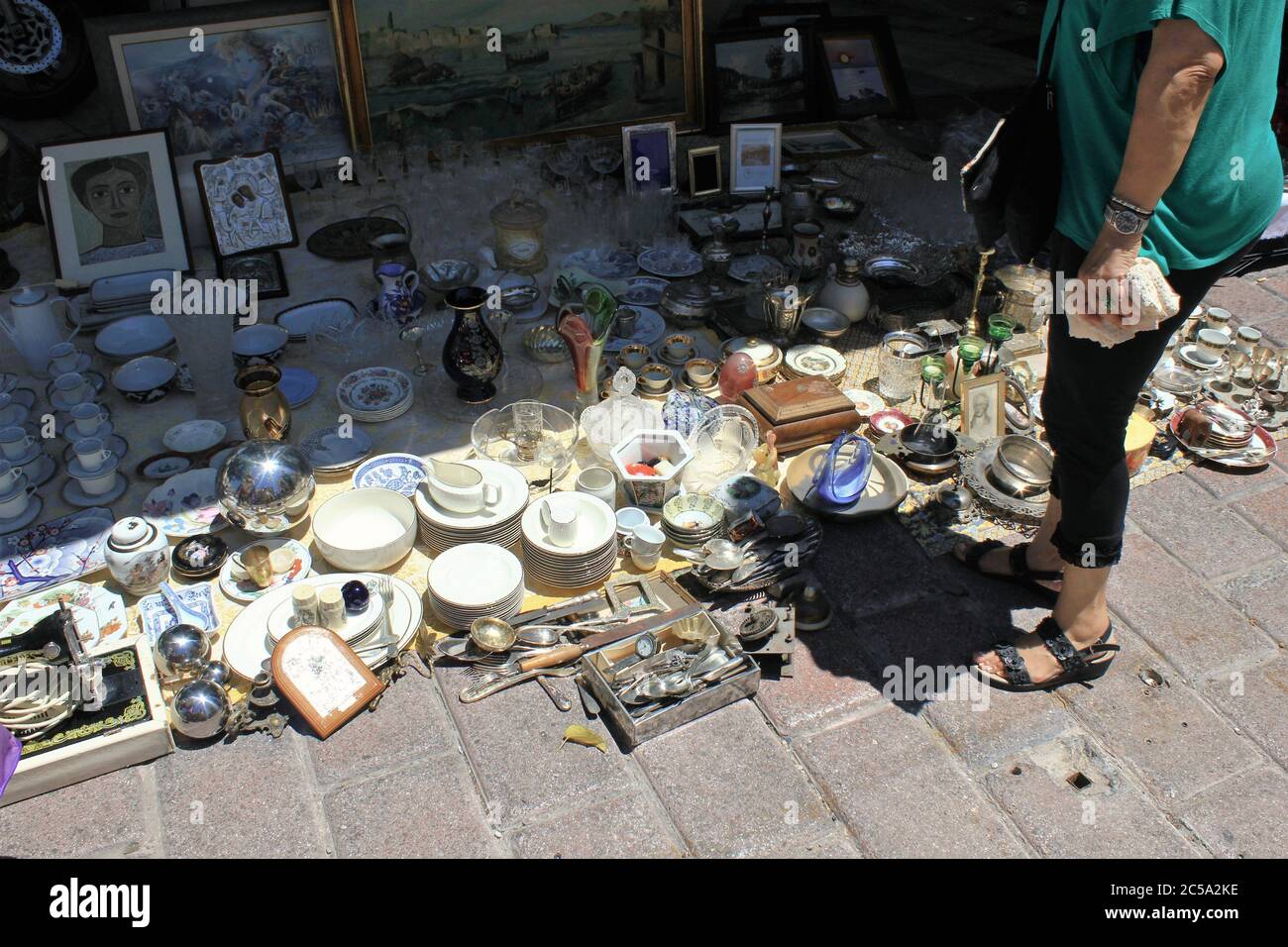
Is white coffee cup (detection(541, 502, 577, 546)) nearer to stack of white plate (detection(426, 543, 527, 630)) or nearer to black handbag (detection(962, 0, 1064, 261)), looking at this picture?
stack of white plate (detection(426, 543, 527, 630))

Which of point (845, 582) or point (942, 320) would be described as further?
point (942, 320)

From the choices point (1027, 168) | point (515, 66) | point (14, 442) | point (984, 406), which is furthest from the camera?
point (515, 66)

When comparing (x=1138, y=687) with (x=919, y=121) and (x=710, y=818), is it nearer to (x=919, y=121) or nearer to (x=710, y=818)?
(x=710, y=818)

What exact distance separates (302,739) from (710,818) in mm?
1322

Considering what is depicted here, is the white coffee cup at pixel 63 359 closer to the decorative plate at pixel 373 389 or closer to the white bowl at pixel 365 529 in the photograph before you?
the decorative plate at pixel 373 389

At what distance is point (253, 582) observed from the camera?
372 cm

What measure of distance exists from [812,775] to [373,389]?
2676 millimetres

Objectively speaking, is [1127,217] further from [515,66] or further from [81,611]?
[515,66]

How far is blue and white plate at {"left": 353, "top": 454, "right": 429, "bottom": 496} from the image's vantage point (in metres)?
4.17

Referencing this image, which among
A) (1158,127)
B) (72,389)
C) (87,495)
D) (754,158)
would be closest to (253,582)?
(87,495)

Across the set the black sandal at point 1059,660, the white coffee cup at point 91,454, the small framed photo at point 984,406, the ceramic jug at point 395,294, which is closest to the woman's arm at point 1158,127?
the black sandal at point 1059,660

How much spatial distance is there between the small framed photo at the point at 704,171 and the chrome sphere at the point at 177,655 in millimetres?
4201

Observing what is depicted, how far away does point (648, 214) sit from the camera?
605cm

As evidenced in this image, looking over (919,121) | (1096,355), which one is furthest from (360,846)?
(919,121)
